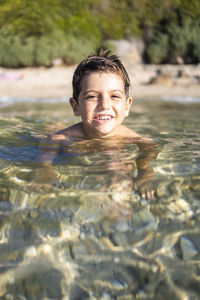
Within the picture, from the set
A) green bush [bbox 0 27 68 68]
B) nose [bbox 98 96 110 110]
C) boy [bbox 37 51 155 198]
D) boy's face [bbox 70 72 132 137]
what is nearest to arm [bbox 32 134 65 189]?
boy [bbox 37 51 155 198]

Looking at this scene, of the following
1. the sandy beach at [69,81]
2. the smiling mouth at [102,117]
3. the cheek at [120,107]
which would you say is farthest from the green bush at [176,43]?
the smiling mouth at [102,117]

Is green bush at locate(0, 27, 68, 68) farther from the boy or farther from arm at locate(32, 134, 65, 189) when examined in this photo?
the boy

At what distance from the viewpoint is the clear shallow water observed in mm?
1471

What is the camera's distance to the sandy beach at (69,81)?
11.1 meters

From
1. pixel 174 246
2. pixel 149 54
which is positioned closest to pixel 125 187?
pixel 174 246

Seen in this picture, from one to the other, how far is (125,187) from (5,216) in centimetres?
78

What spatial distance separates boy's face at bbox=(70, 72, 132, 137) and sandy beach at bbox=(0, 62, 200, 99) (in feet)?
24.5

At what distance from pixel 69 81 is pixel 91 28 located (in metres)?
4.63

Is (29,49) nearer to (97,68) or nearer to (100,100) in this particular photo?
(97,68)

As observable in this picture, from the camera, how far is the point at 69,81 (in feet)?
45.3

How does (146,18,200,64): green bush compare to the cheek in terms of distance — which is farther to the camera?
(146,18,200,64): green bush

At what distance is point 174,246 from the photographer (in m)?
1.64

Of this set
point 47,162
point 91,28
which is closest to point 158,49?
point 91,28

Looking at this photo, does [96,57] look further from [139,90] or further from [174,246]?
[139,90]
